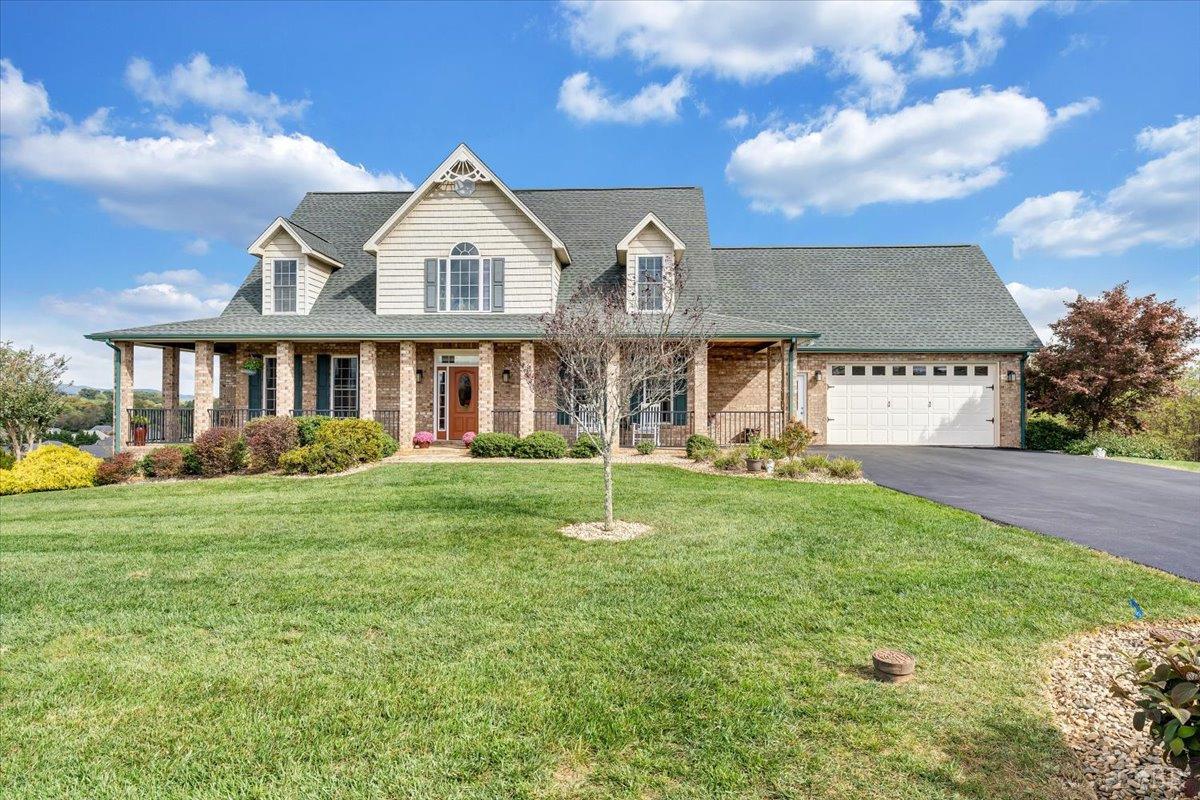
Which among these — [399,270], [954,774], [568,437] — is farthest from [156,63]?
[954,774]

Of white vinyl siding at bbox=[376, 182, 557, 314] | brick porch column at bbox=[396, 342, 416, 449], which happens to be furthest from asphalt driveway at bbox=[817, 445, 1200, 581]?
brick porch column at bbox=[396, 342, 416, 449]

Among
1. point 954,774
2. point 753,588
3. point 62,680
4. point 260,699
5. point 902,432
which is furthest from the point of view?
point 902,432

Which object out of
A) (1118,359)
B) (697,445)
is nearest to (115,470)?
(697,445)

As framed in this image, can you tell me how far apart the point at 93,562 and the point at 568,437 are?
12.0 metres

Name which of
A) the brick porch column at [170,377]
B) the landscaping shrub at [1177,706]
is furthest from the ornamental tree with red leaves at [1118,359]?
the brick porch column at [170,377]

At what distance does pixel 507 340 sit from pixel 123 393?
11.3 metres

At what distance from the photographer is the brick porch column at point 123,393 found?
53.9ft

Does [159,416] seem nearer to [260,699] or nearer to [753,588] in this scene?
[260,699]

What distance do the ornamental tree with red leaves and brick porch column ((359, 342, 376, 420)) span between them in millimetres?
20871

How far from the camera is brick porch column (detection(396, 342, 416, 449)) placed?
16.6 meters

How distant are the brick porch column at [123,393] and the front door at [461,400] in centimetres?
910

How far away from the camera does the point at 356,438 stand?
13.9 meters

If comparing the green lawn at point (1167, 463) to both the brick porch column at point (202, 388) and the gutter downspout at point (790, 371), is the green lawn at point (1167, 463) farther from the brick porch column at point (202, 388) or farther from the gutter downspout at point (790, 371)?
the brick porch column at point (202, 388)

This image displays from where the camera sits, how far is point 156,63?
12.5 m
